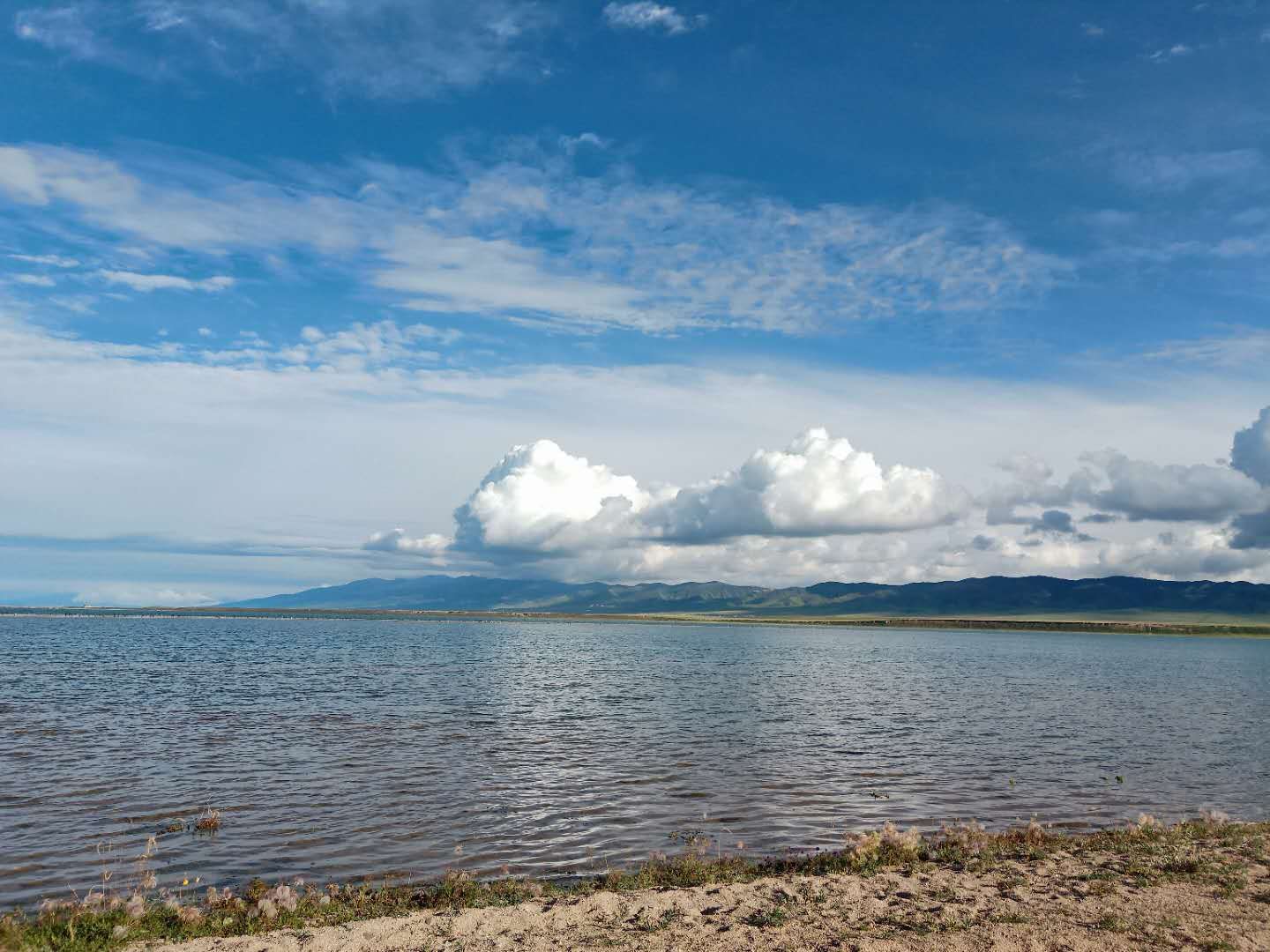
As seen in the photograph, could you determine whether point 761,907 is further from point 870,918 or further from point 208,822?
point 208,822

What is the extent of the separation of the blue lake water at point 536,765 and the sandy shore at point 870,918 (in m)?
5.17

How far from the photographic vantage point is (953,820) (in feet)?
95.1

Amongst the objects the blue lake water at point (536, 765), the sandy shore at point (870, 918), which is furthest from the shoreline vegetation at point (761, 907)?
the blue lake water at point (536, 765)

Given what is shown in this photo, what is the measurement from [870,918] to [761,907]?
2.35 meters

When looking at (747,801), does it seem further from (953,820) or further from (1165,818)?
(1165,818)

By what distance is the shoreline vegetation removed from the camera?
16.5 metres

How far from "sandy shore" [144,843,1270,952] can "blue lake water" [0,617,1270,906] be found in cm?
517

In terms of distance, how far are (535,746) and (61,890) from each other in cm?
2395

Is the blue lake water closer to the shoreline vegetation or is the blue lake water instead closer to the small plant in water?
the small plant in water

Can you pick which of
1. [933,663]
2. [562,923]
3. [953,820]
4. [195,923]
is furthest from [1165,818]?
[933,663]

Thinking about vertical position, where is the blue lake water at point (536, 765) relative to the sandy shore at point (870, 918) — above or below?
below

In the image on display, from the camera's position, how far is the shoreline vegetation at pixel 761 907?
1645 cm

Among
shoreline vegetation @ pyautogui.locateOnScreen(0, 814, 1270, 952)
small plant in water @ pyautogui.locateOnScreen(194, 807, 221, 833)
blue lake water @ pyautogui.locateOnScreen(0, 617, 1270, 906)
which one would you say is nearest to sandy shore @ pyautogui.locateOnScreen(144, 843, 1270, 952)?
shoreline vegetation @ pyautogui.locateOnScreen(0, 814, 1270, 952)

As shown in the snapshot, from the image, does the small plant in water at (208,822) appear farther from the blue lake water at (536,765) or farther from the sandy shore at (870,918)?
the sandy shore at (870,918)
